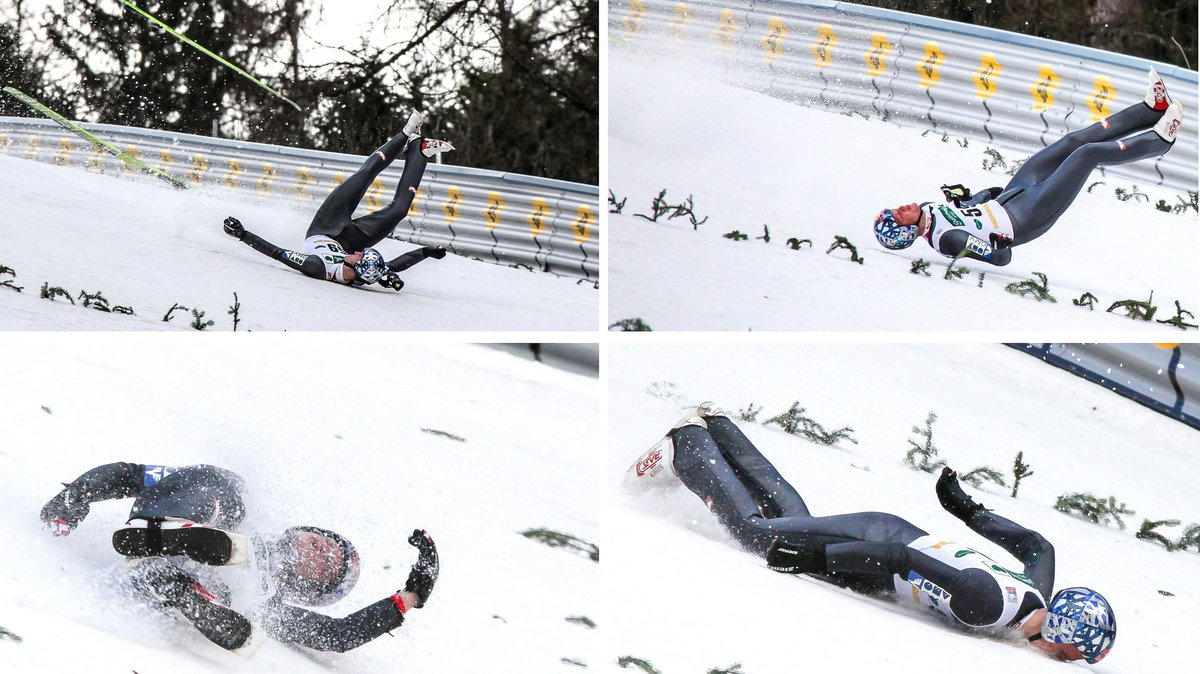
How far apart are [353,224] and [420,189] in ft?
0.67

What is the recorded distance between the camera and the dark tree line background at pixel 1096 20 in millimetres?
3309

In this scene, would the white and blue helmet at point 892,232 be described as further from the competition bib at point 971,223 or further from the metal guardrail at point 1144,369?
the metal guardrail at point 1144,369

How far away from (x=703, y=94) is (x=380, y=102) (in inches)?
34.3

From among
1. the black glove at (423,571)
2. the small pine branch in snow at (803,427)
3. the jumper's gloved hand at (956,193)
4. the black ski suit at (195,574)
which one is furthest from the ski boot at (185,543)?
the jumper's gloved hand at (956,193)

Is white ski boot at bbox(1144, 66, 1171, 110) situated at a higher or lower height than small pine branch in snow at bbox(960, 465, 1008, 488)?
higher

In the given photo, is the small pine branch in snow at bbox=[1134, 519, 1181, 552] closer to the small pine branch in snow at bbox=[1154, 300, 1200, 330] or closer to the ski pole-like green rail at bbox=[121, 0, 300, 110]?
the small pine branch in snow at bbox=[1154, 300, 1200, 330]

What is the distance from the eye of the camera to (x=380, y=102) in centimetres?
329

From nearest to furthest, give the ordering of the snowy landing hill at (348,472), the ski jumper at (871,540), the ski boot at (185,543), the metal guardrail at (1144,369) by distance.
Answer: the ski boot at (185,543)
the snowy landing hill at (348,472)
the ski jumper at (871,540)
the metal guardrail at (1144,369)

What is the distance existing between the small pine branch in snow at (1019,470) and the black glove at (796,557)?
26.9 inches

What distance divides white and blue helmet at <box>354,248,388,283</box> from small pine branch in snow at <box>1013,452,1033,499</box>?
5.79 ft

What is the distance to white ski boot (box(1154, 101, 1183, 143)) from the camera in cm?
331

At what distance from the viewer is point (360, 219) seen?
10.7 ft

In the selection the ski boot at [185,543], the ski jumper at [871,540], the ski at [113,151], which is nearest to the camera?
the ski boot at [185,543]

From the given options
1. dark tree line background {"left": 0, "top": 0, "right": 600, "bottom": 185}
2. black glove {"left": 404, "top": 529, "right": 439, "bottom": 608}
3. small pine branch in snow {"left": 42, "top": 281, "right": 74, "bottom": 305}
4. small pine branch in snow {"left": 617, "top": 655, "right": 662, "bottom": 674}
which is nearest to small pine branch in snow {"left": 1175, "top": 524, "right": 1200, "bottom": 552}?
small pine branch in snow {"left": 617, "top": 655, "right": 662, "bottom": 674}
